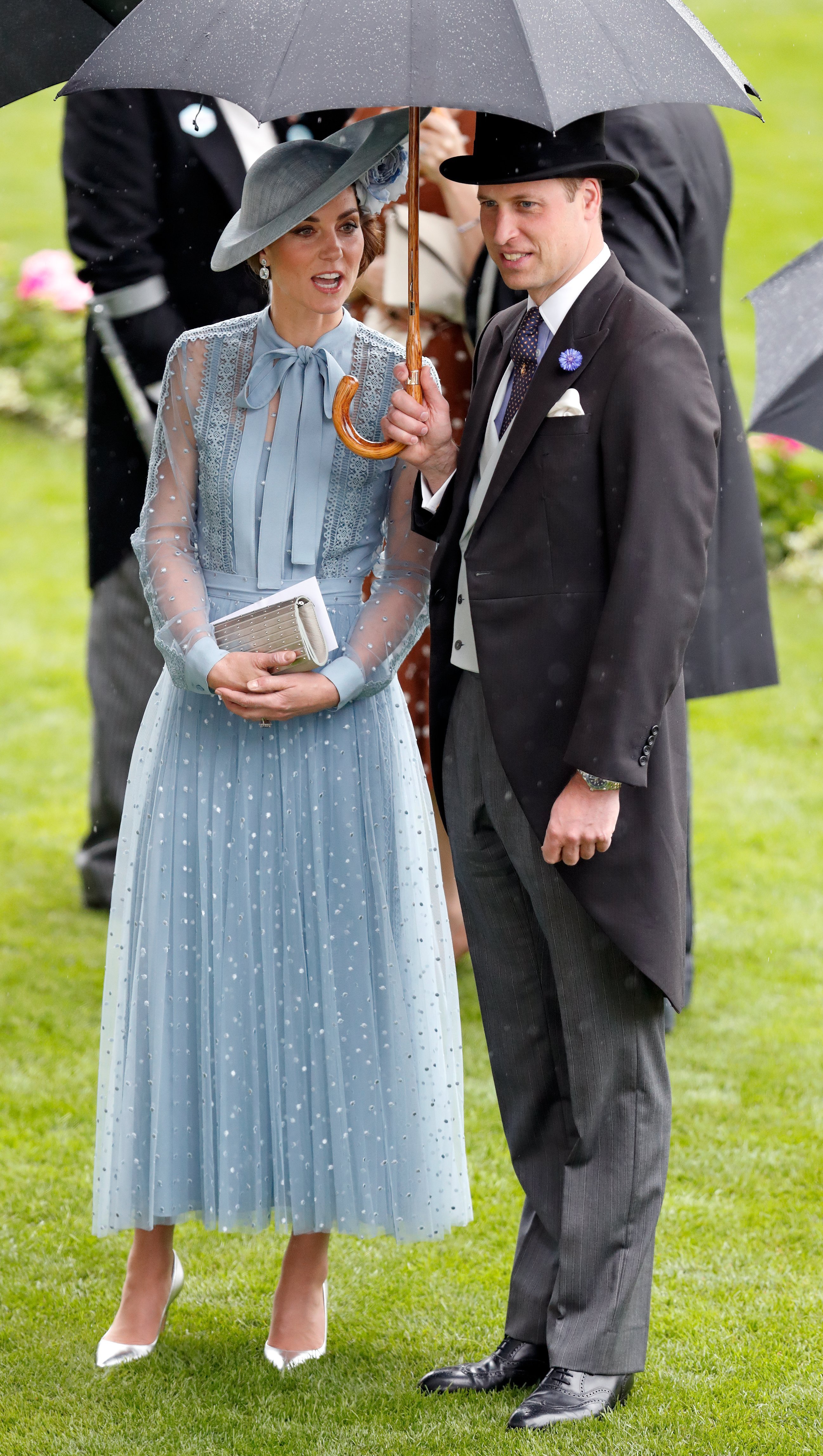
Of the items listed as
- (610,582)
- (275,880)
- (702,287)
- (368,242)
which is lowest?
(275,880)

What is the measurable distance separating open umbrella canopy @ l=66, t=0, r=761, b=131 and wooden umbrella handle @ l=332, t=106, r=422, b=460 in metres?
0.28

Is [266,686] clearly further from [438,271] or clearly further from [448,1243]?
[438,271]

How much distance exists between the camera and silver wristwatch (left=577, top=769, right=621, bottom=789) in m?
2.62

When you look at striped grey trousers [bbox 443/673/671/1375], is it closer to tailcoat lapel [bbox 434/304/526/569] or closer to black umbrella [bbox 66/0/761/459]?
tailcoat lapel [bbox 434/304/526/569]

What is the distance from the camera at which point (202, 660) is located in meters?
2.93

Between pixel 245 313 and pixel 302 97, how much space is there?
7.33 ft

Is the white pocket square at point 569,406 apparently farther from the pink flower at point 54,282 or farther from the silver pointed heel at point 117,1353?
the pink flower at point 54,282

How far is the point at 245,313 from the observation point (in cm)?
465

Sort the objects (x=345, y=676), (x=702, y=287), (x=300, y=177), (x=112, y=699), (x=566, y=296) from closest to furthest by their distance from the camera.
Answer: (x=566, y=296), (x=300, y=177), (x=345, y=676), (x=702, y=287), (x=112, y=699)

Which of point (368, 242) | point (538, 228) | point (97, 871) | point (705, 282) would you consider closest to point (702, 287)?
point (705, 282)

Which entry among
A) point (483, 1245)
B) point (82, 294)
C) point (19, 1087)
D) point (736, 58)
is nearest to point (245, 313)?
point (19, 1087)

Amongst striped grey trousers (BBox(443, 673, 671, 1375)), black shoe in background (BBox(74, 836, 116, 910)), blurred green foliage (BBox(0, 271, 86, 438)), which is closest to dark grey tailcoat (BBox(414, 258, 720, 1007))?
striped grey trousers (BBox(443, 673, 671, 1375))

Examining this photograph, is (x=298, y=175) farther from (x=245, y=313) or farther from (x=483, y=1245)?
(x=483, y=1245)

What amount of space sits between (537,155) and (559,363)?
309 mm
